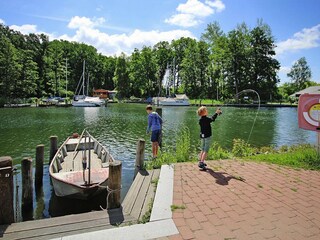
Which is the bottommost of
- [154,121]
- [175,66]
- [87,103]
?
[87,103]

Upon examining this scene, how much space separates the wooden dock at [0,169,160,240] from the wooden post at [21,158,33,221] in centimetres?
247

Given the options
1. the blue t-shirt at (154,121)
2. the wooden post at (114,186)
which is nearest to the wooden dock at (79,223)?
the wooden post at (114,186)

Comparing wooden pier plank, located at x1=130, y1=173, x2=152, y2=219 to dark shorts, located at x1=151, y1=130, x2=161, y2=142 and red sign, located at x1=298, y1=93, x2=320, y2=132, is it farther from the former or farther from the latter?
red sign, located at x1=298, y1=93, x2=320, y2=132

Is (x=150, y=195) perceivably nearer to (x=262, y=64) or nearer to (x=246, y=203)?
(x=246, y=203)

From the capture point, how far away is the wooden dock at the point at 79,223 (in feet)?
13.8

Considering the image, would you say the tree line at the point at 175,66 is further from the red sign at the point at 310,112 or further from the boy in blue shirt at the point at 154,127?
the red sign at the point at 310,112

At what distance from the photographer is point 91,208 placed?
7.45 metres

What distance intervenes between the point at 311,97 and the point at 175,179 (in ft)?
17.7

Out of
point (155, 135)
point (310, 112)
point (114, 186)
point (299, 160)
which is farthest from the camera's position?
point (155, 135)

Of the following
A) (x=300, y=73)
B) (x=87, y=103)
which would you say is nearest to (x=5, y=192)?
(x=87, y=103)

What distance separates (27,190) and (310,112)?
903 centimetres

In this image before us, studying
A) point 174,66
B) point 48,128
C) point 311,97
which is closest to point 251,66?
point 174,66

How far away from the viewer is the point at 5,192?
182 inches

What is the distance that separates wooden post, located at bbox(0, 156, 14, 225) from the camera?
4.55 m
